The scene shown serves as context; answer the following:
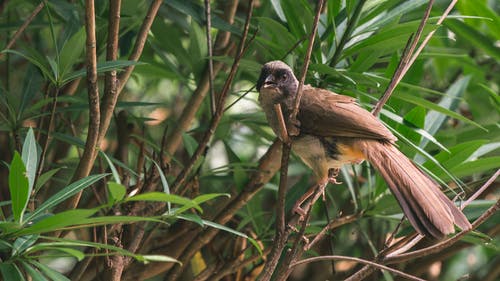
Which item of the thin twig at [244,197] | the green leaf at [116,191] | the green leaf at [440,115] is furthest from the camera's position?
the green leaf at [440,115]

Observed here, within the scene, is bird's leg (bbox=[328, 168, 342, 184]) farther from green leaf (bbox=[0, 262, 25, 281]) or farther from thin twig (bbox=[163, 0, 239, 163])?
green leaf (bbox=[0, 262, 25, 281])

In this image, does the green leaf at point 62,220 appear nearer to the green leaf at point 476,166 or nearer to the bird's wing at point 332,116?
the bird's wing at point 332,116

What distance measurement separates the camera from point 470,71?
3572mm

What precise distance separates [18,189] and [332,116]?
3.89 ft

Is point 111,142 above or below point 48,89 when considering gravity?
below

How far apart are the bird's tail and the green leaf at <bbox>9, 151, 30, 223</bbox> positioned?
0.99m

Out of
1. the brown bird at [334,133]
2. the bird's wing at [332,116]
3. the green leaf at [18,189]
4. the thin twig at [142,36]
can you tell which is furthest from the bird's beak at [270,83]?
the green leaf at [18,189]

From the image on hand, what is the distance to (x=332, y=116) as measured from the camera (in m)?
2.67

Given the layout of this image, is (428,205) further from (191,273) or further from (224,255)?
(191,273)

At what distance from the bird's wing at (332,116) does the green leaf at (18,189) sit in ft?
3.71

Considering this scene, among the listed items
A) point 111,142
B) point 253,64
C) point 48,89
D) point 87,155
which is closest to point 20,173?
point 87,155

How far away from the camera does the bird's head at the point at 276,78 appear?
2684 millimetres

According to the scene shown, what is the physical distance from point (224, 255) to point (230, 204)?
14.4 inches

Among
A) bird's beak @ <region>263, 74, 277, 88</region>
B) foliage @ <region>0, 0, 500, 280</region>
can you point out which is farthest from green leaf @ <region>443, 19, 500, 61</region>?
bird's beak @ <region>263, 74, 277, 88</region>
